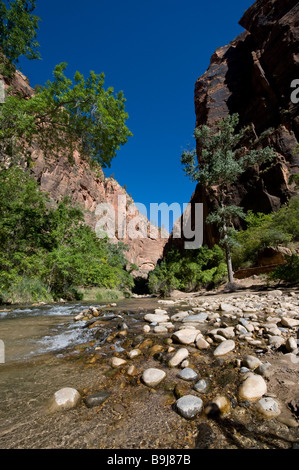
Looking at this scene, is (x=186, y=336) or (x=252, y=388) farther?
(x=186, y=336)

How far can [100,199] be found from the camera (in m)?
49.1

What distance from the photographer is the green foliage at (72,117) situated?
19.7ft

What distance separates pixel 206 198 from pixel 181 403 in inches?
1104

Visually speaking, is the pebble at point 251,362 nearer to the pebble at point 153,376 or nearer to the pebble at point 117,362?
the pebble at point 153,376

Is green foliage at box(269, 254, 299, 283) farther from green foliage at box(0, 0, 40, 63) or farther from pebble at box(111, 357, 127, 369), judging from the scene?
green foliage at box(0, 0, 40, 63)

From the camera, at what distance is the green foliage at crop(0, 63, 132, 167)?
236 inches

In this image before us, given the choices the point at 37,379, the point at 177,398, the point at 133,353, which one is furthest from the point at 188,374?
the point at 37,379

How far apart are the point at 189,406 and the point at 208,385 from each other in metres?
0.37

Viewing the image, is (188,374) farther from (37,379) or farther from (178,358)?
(37,379)

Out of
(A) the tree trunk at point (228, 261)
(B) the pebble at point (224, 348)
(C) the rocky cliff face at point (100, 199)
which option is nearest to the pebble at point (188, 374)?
(B) the pebble at point (224, 348)

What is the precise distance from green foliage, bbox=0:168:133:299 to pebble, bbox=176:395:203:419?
809cm

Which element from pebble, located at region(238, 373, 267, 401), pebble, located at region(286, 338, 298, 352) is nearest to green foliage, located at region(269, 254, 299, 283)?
pebble, located at region(286, 338, 298, 352)

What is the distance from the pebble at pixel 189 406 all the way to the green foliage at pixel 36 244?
809cm
